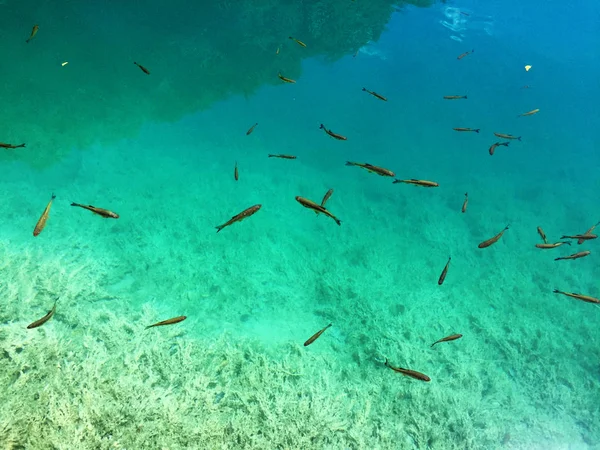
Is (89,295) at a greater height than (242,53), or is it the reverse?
(242,53)

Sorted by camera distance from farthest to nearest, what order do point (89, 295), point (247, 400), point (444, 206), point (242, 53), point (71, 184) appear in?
point (242, 53), point (444, 206), point (71, 184), point (89, 295), point (247, 400)

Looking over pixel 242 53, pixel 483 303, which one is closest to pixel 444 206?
pixel 483 303

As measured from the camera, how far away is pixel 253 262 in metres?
7.09

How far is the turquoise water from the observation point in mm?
4070

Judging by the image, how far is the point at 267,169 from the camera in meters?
10.5

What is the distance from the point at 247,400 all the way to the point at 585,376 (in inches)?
298

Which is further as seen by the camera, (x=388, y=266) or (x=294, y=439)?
(x=388, y=266)

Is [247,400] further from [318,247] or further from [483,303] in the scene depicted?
[483,303]

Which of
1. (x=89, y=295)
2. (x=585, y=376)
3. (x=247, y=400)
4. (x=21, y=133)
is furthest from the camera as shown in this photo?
(x=21, y=133)

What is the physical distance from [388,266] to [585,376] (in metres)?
4.77

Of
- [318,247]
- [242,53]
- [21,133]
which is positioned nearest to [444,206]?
[318,247]

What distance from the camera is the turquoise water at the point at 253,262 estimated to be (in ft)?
13.4

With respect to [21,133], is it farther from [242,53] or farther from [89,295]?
[242,53]

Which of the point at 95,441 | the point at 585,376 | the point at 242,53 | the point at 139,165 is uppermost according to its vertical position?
the point at 242,53
